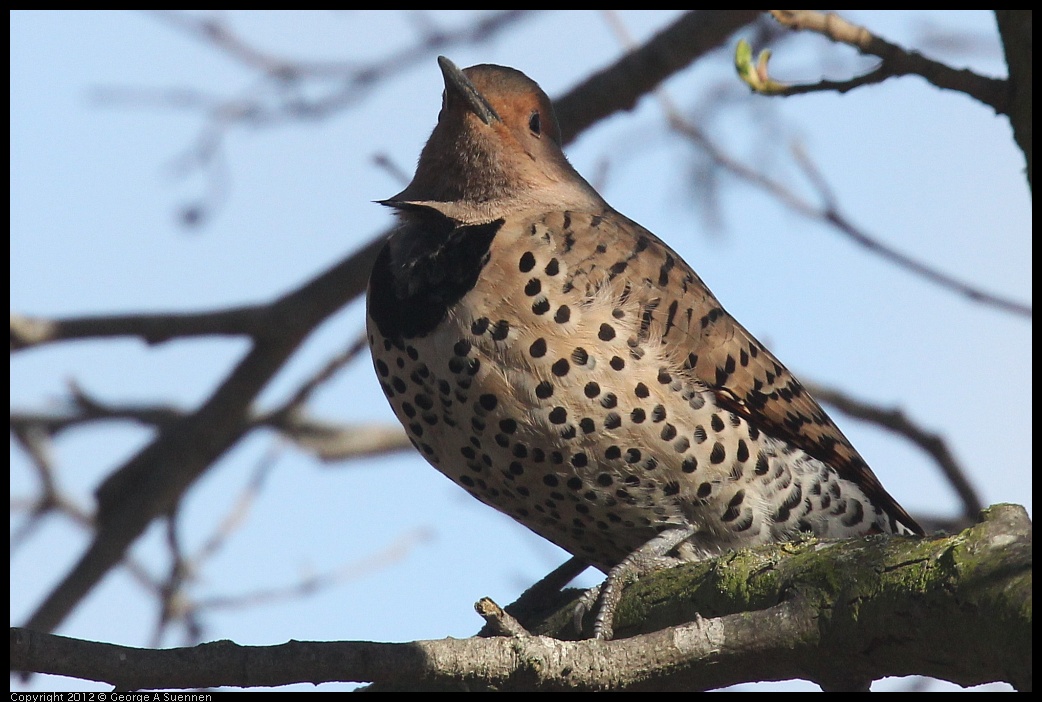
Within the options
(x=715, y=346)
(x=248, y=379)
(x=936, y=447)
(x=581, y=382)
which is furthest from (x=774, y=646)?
(x=248, y=379)

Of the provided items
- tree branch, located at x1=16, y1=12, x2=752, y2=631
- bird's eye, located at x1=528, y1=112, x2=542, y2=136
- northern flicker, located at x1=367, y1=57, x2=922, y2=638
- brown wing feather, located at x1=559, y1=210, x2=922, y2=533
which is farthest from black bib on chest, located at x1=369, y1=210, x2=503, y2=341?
tree branch, located at x1=16, y1=12, x2=752, y2=631

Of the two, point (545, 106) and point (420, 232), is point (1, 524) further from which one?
point (545, 106)

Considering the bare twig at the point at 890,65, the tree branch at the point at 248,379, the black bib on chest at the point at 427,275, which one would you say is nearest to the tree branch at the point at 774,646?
the bare twig at the point at 890,65

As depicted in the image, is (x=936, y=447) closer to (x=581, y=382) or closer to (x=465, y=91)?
(x=581, y=382)

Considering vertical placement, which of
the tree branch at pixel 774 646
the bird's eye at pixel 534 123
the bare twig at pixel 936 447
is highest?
the bird's eye at pixel 534 123

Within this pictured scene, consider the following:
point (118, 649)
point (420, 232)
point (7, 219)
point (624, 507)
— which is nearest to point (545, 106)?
point (420, 232)

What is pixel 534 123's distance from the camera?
5.25m

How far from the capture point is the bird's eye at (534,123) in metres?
5.22

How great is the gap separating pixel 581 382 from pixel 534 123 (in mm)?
1526

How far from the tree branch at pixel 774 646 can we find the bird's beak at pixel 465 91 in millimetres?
2249

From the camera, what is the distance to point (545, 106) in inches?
210

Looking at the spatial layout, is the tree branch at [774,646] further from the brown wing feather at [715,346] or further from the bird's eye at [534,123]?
the bird's eye at [534,123]

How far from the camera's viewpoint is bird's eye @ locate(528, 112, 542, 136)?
5.22 meters

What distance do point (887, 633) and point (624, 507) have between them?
136 centimetres
